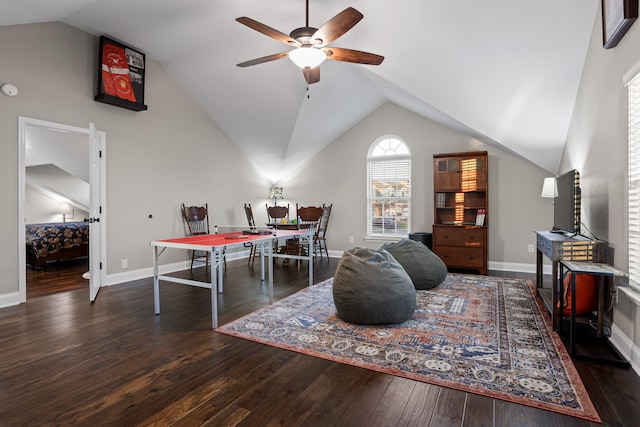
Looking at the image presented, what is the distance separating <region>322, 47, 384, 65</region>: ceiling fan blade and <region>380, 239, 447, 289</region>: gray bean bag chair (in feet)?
6.75

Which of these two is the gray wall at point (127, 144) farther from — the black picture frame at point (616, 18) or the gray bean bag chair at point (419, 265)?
the black picture frame at point (616, 18)

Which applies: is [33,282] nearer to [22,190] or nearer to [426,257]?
[22,190]

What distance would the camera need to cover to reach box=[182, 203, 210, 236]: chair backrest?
5434 mm

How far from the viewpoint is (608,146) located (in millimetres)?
2699

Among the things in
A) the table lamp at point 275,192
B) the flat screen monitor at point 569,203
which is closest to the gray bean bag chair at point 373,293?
the flat screen monitor at point 569,203

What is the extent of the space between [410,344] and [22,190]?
4080 mm

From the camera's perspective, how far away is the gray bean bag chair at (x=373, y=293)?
110 inches

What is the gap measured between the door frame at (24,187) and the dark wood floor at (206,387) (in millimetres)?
876

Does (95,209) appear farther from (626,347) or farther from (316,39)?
(626,347)

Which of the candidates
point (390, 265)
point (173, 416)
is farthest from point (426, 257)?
point (173, 416)

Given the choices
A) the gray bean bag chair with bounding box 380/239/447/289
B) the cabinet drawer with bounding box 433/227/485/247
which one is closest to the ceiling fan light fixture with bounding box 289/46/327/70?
the gray bean bag chair with bounding box 380/239/447/289

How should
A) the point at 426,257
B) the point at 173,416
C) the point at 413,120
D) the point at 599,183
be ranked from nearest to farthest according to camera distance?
the point at 173,416, the point at 599,183, the point at 426,257, the point at 413,120

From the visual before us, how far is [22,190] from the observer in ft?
12.0

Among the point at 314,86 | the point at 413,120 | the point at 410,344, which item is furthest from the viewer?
the point at 413,120
